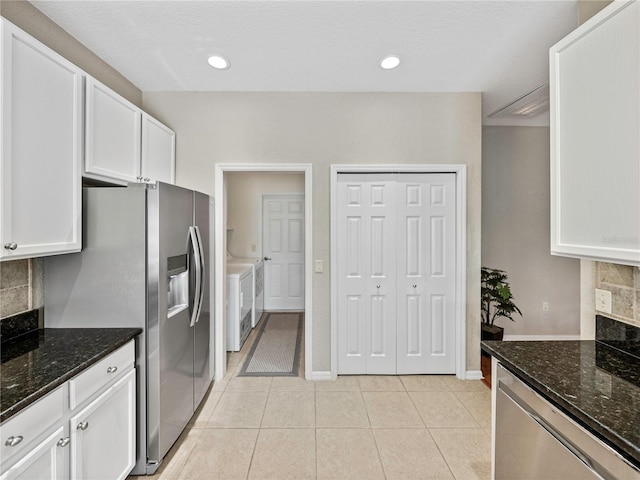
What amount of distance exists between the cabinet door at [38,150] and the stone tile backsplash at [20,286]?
0.35 metres

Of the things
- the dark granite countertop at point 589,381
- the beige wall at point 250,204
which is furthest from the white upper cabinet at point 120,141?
the beige wall at point 250,204

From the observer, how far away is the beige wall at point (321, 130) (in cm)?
306

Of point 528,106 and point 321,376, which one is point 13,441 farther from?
point 528,106

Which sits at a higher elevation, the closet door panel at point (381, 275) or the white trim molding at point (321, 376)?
the closet door panel at point (381, 275)

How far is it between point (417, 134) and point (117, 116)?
246 centimetres

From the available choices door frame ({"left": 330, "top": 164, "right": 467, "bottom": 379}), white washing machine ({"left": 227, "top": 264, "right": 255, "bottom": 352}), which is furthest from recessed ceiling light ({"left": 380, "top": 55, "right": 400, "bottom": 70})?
white washing machine ({"left": 227, "top": 264, "right": 255, "bottom": 352})

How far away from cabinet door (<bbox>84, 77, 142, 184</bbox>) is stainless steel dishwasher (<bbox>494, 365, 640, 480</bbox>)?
2441 mm

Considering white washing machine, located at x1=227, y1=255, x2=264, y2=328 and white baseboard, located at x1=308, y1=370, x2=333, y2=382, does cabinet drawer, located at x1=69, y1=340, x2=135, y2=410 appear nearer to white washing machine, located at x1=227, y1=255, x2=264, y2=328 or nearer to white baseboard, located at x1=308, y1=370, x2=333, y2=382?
white baseboard, located at x1=308, y1=370, x2=333, y2=382

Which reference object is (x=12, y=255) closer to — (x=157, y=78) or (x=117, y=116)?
(x=117, y=116)

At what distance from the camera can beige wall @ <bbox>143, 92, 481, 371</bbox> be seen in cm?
306

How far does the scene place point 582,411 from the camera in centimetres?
100

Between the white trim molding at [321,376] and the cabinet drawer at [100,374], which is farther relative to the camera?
the white trim molding at [321,376]

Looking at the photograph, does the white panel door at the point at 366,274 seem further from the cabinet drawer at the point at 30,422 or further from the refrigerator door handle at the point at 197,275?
the cabinet drawer at the point at 30,422

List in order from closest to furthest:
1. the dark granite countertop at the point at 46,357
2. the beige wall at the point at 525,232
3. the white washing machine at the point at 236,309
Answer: the dark granite countertop at the point at 46,357, the white washing machine at the point at 236,309, the beige wall at the point at 525,232
